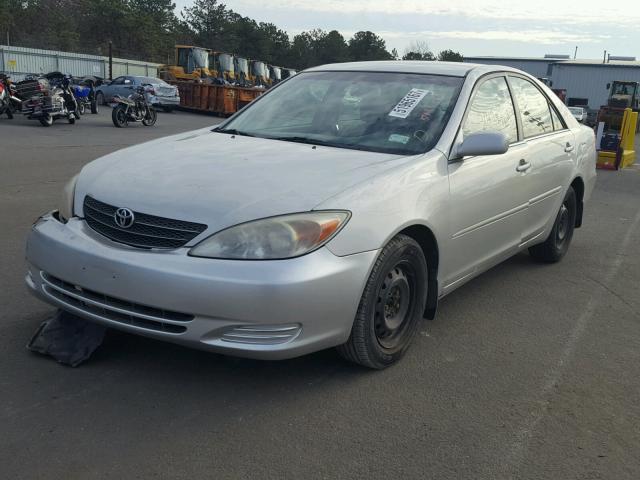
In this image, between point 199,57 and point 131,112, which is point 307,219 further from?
point 199,57

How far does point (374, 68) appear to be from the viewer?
464cm

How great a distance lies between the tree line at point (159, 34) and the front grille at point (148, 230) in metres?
48.0

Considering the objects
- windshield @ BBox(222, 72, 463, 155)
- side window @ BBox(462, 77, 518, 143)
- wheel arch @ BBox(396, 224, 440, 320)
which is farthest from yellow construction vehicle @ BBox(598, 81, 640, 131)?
wheel arch @ BBox(396, 224, 440, 320)

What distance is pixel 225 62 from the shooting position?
3372cm

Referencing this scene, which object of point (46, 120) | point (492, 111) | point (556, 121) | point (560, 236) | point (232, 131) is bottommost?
point (46, 120)

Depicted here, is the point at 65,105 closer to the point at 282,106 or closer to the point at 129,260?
the point at 282,106

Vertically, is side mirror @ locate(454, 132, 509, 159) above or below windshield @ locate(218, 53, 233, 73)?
below

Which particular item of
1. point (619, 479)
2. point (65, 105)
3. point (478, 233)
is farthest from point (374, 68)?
point (65, 105)

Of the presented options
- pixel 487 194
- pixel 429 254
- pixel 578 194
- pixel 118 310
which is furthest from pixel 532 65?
pixel 118 310

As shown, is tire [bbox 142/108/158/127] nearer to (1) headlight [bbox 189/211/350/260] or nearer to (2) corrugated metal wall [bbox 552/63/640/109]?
(1) headlight [bbox 189/211/350/260]

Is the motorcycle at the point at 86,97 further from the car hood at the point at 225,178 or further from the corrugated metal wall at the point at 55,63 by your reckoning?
the car hood at the point at 225,178

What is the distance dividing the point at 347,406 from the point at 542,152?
112 inches

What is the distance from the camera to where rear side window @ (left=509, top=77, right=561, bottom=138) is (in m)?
4.98

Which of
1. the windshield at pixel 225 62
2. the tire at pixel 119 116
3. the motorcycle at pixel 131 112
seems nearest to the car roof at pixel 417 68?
the tire at pixel 119 116
